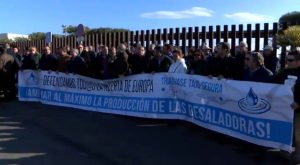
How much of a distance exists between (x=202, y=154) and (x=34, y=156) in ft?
9.07

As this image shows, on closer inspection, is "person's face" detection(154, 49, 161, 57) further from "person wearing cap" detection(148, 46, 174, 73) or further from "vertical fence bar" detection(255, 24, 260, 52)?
"vertical fence bar" detection(255, 24, 260, 52)

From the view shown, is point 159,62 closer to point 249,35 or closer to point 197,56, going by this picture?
point 197,56

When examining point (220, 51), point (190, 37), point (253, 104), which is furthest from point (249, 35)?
point (253, 104)

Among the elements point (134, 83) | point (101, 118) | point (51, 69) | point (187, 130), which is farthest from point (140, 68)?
point (51, 69)

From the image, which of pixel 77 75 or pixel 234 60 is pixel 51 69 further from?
pixel 234 60

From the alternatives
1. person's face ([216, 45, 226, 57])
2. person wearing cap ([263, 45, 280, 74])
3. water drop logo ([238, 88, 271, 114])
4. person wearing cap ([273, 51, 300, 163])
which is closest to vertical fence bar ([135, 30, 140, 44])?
person wearing cap ([263, 45, 280, 74])

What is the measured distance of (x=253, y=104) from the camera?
8.33 metres

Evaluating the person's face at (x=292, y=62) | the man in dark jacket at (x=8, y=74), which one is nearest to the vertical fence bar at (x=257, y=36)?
the person's face at (x=292, y=62)

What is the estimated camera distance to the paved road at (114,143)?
8.03m

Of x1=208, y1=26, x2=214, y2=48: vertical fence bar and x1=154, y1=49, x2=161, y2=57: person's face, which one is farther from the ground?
x1=208, y1=26, x2=214, y2=48: vertical fence bar

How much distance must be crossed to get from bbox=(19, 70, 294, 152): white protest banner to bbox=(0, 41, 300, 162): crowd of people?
1.04 ft

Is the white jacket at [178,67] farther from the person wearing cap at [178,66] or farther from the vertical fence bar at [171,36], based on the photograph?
the vertical fence bar at [171,36]

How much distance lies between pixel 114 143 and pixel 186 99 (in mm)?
2075

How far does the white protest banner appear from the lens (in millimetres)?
7918
